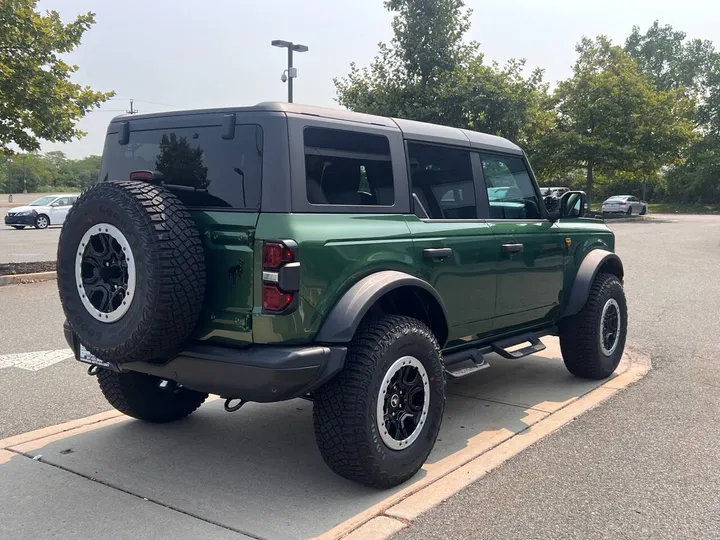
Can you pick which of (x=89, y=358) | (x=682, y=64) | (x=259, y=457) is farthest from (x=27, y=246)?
(x=682, y=64)

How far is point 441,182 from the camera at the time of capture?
442 centimetres

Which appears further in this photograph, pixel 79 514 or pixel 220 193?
pixel 220 193

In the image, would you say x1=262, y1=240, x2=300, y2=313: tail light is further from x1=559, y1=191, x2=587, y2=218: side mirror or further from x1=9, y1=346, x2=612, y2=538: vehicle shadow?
x1=559, y1=191, x2=587, y2=218: side mirror

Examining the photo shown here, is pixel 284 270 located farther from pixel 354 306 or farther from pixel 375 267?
pixel 375 267

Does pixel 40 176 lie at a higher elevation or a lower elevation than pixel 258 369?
higher

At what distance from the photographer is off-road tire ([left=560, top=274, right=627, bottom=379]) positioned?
18.2 feet

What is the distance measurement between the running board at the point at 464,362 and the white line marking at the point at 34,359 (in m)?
3.70

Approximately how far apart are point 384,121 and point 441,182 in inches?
23.5

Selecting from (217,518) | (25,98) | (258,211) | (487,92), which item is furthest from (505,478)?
(487,92)

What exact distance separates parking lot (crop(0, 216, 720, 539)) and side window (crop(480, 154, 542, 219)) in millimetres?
1434

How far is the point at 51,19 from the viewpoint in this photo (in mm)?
11523

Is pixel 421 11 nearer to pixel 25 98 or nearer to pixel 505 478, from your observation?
pixel 25 98

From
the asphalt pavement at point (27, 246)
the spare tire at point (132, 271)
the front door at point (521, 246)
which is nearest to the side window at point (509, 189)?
the front door at point (521, 246)

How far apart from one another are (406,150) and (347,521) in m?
2.14
